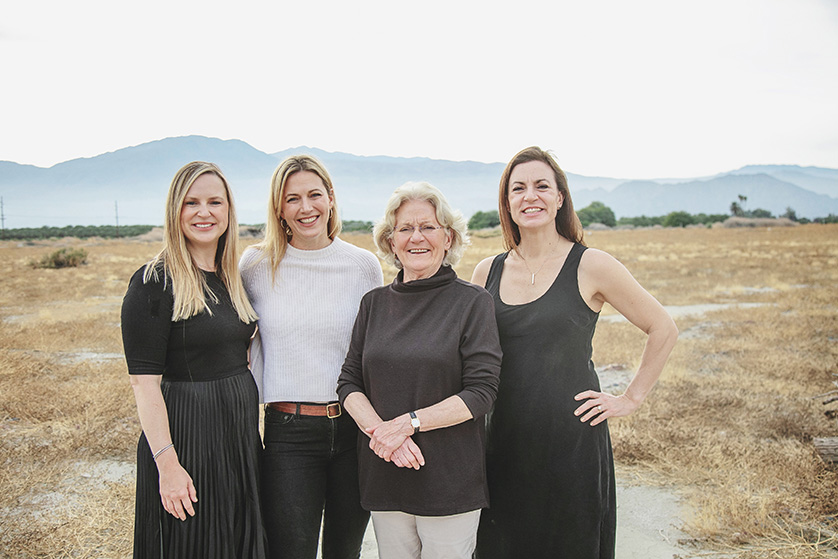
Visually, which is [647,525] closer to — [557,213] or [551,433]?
Answer: [551,433]

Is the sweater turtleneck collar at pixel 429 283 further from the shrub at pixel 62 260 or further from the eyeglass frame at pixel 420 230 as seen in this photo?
the shrub at pixel 62 260

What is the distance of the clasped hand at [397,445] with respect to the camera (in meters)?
2.02

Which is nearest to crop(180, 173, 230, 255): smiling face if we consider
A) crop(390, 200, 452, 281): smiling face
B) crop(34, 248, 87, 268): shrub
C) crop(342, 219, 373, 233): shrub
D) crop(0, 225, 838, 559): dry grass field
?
crop(390, 200, 452, 281): smiling face

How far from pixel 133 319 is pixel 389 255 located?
1051 millimetres

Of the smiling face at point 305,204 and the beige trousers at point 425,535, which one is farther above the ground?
the smiling face at point 305,204

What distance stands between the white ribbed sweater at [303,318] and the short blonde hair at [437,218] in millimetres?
275

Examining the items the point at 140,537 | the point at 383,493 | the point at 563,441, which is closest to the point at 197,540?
the point at 140,537

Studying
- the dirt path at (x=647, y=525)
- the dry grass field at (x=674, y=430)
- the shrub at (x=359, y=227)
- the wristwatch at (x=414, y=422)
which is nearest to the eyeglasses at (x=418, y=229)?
the wristwatch at (x=414, y=422)

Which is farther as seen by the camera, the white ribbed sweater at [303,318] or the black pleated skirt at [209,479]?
the white ribbed sweater at [303,318]

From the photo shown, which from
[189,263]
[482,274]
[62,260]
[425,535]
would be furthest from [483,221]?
[425,535]

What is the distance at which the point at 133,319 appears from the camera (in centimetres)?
210

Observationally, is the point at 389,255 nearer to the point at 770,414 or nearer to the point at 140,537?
the point at 140,537

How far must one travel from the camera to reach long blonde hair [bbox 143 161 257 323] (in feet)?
7.16

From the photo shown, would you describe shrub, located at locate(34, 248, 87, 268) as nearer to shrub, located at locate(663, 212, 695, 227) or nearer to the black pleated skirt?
the black pleated skirt
